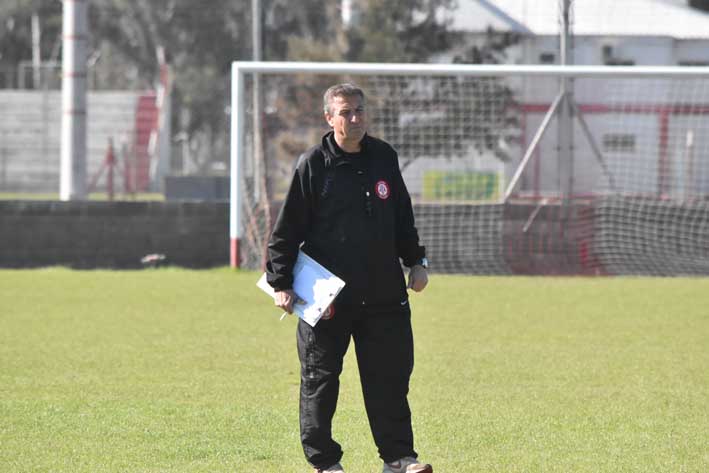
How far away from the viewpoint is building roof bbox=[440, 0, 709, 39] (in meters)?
24.0

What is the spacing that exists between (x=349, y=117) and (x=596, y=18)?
19.8 meters

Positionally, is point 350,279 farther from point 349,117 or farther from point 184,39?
point 184,39

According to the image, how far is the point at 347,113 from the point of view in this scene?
19.7 feet

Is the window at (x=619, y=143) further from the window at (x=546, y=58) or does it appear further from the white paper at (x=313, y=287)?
the white paper at (x=313, y=287)

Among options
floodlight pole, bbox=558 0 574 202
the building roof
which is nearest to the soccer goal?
floodlight pole, bbox=558 0 574 202

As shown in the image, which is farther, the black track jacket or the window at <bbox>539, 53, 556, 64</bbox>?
the window at <bbox>539, 53, 556, 64</bbox>

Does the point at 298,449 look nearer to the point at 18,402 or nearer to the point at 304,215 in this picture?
the point at 304,215

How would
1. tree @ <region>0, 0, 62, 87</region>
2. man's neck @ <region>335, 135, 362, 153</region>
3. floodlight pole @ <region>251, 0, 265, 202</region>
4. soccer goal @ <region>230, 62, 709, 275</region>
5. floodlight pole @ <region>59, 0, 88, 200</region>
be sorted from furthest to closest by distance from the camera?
1. tree @ <region>0, 0, 62, 87</region>
2. floodlight pole @ <region>59, 0, 88, 200</region>
3. floodlight pole @ <region>251, 0, 265, 202</region>
4. soccer goal @ <region>230, 62, 709, 275</region>
5. man's neck @ <region>335, 135, 362, 153</region>

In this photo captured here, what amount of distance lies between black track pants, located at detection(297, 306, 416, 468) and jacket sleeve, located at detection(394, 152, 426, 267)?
0.32m

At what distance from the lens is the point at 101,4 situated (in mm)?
59125

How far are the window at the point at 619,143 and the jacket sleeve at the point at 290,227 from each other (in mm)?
14167

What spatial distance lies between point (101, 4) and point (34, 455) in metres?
54.5

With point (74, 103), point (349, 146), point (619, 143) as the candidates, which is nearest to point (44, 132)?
point (74, 103)

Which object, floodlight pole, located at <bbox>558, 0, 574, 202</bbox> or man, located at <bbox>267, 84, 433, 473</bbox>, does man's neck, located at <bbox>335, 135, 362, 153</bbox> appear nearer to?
man, located at <bbox>267, 84, 433, 473</bbox>
